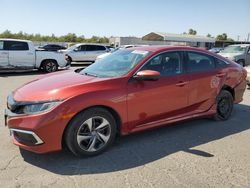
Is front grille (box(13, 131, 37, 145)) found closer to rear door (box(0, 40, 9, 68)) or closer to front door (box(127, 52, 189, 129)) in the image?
front door (box(127, 52, 189, 129))

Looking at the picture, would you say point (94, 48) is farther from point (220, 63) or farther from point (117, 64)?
point (117, 64)

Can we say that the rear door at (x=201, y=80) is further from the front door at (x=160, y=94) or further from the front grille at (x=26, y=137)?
the front grille at (x=26, y=137)

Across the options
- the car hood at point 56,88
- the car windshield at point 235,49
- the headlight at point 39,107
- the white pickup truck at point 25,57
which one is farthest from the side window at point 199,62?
the car windshield at point 235,49

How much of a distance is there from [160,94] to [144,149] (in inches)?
35.7

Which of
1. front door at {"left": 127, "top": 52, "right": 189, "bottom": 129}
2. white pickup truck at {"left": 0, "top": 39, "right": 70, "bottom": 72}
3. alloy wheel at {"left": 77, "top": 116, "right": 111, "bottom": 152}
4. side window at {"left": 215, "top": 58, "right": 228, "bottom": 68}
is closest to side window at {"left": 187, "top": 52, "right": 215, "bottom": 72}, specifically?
side window at {"left": 215, "top": 58, "right": 228, "bottom": 68}

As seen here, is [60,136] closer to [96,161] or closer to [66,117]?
[66,117]

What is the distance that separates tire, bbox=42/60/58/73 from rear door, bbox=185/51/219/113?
10.9 metres

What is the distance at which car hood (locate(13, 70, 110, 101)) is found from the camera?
383 cm

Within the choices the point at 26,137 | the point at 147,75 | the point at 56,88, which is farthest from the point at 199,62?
the point at 26,137

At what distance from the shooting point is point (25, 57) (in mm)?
14078

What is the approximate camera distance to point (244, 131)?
5.43 metres

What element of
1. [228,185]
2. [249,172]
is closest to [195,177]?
[228,185]

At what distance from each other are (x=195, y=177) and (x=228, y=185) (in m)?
0.39

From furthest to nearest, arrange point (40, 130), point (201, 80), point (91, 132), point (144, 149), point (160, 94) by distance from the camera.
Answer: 1. point (201, 80)
2. point (160, 94)
3. point (144, 149)
4. point (91, 132)
5. point (40, 130)
